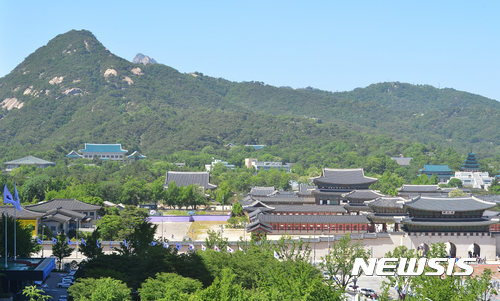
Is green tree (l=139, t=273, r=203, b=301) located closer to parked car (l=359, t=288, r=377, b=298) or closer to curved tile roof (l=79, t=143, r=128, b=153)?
parked car (l=359, t=288, r=377, b=298)

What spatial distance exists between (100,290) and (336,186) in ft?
168

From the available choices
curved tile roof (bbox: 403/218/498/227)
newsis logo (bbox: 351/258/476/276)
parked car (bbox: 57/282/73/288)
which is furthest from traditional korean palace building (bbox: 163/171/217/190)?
newsis logo (bbox: 351/258/476/276)

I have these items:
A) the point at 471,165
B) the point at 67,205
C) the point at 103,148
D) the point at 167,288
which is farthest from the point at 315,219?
the point at 103,148

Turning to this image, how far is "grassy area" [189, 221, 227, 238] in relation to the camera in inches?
2373

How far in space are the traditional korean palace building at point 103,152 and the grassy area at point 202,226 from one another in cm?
7594

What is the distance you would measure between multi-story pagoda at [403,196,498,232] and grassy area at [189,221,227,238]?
20.8m

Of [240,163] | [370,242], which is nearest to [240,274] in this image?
[370,242]

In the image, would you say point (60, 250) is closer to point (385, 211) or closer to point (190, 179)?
point (385, 211)

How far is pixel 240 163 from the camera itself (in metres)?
140

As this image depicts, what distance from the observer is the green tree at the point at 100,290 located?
25.6 meters

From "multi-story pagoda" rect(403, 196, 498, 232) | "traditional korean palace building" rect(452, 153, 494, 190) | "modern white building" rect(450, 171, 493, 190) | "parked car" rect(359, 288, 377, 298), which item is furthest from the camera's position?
"traditional korean palace building" rect(452, 153, 494, 190)

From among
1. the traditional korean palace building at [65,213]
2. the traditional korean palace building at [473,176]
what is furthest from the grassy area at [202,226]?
the traditional korean palace building at [473,176]

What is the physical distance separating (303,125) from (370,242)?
132412 mm

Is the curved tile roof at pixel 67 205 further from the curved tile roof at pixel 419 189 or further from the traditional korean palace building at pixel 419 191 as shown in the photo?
the curved tile roof at pixel 419 189
